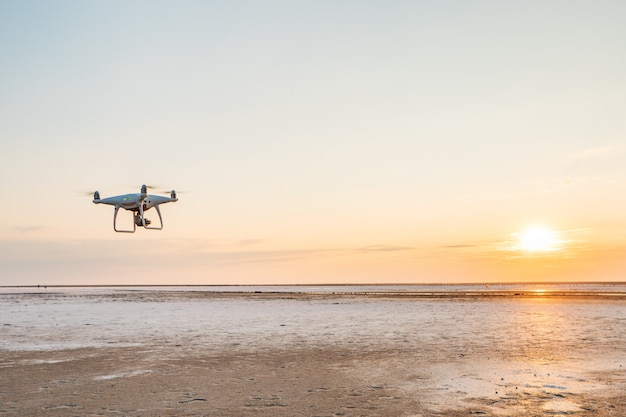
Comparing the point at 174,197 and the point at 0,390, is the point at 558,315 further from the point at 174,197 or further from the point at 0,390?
the point at 0,390

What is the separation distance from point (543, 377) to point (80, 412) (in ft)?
40.5

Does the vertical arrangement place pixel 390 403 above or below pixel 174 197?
below

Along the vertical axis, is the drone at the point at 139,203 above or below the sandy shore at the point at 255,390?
above

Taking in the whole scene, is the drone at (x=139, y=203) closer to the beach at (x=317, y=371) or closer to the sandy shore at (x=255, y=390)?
the beach at (x=317, y=371)

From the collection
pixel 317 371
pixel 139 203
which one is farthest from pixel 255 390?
pixel 139 203

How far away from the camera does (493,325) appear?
31.9 metres

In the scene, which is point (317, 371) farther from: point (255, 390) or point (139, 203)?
point (139, 203)

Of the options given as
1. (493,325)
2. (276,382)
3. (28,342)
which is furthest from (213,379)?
(493,325)

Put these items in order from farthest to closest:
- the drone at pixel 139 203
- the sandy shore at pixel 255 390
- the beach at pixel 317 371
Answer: the drone at pixel 139 203, the beach at pixel 317 371, the sandy shore at pixel 255 390

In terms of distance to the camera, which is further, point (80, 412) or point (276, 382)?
point (276, 382)

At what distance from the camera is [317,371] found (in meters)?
17.2

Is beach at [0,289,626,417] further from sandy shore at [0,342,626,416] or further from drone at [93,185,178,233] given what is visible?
drone at [93,185,178,233]

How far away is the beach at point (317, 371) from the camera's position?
12.5 metres

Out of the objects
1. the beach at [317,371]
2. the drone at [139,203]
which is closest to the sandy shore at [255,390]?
the beach at [317,371]
